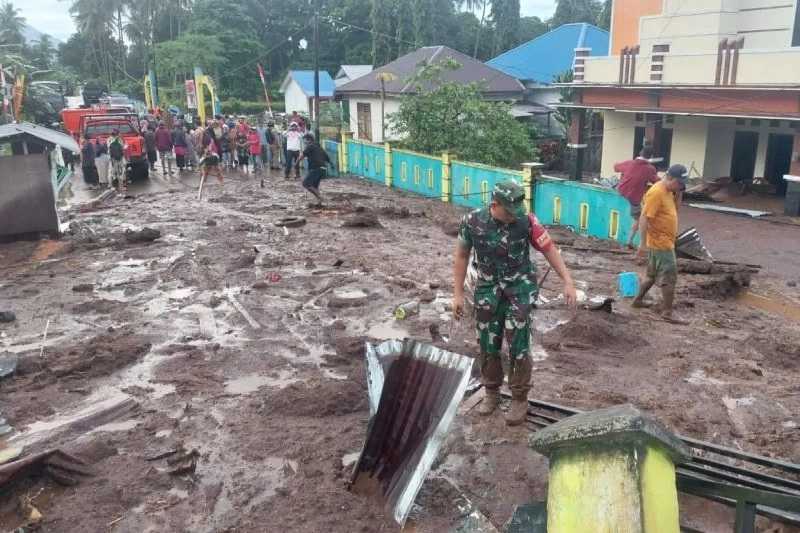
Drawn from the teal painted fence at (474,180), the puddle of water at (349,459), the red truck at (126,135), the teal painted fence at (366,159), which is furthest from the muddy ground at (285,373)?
the red truck at (126,135)

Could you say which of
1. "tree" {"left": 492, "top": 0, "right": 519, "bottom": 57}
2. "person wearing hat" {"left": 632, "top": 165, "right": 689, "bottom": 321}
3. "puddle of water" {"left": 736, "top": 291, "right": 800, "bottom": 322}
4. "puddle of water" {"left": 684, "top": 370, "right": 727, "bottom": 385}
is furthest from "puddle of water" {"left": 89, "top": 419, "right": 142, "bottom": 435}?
"tree" {"left": 492, "top": 0, "right": 519, "bottom": 57}

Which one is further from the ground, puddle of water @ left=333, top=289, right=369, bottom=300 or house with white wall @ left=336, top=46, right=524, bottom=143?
house with white wall @ left=336, top=46, right=524, bottom=143

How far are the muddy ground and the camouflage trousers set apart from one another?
39 cm

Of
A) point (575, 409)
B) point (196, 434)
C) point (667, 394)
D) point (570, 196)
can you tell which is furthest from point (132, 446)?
point (570, 196)

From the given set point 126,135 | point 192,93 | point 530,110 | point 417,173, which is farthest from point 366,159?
point 192,93

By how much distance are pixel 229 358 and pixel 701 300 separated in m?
5.38

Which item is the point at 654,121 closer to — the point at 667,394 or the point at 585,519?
the point at 667,394

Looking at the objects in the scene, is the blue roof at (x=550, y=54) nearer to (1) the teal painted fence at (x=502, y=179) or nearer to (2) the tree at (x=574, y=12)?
(1) the teal painted fence at (x=502, y=179)

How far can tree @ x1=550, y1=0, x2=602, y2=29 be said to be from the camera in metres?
59.0

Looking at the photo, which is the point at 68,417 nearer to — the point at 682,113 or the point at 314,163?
the point at 314,163

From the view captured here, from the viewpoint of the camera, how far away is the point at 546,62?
3509 cm

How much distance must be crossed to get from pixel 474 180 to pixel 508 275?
32.8ft

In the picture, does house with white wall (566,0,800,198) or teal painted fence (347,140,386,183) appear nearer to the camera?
house with white wall (566,0,800,198)

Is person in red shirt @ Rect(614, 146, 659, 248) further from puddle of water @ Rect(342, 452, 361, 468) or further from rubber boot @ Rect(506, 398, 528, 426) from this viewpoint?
puddle of water @ Rect(342, 452, 361, 468)
